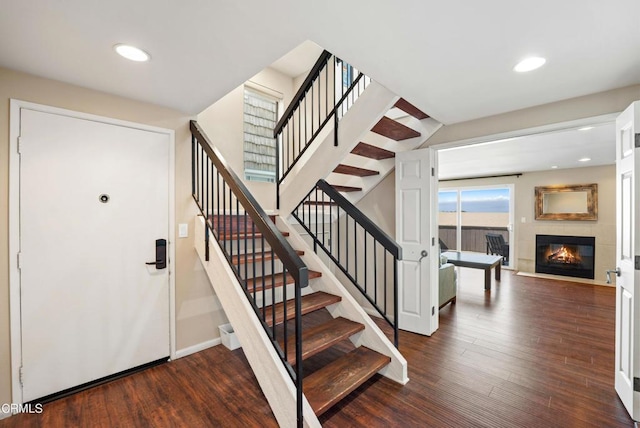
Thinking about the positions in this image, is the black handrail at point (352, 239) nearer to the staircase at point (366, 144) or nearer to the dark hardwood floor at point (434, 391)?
the staircase at point (366, 144)

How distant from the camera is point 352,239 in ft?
13.3

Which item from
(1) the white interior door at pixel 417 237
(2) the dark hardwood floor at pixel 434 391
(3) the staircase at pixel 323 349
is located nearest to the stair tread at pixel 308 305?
(3) the staircase at pixel 323 349

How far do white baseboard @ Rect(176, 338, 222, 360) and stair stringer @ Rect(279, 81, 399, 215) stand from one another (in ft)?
4.97

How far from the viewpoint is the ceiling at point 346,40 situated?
4.42ft

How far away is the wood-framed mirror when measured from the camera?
239 inches

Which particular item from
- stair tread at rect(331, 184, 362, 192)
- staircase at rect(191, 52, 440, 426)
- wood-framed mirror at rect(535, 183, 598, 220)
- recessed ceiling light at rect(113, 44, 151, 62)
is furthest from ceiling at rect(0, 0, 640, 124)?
wood-framed mirror at rect(535, 183, 598, 220)

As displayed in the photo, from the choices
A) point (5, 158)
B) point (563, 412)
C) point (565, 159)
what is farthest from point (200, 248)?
point (565, 159)

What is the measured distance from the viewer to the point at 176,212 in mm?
2654

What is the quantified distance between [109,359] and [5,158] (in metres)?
1.64

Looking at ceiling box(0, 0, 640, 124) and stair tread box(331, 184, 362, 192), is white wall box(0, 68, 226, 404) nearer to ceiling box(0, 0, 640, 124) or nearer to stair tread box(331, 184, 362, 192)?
ceiling box(0, 0, 640, 124)

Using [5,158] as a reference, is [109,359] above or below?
below

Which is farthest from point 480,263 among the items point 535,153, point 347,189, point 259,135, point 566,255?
point 259,135

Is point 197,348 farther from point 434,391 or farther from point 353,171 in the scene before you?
point 353,171

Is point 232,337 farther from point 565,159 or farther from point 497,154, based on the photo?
point 565,159
